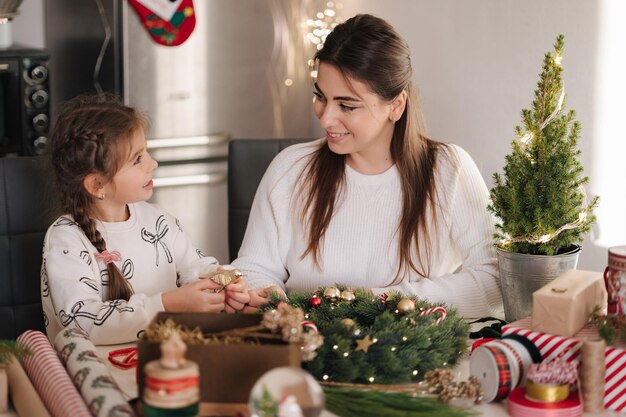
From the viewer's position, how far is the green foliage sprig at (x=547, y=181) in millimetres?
1700

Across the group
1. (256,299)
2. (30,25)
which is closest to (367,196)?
(256,299)

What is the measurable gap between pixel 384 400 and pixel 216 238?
8.29ft

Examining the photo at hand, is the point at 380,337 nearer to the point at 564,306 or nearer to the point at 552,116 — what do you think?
the point at 564,306

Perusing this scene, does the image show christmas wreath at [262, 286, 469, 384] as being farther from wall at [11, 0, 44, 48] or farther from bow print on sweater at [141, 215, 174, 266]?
wall at [11, 0, 44, 48]

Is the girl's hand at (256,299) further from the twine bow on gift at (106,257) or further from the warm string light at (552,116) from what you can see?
the warm string light at (552,116)

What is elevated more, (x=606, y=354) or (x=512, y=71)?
(x=512, y=71)

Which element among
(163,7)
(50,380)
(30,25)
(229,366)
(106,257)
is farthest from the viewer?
(30,25)

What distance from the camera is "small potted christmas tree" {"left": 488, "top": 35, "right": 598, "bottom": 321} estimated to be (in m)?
1.70

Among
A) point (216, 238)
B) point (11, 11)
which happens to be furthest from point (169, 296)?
point (11, 11)

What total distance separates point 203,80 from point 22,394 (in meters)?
2.40

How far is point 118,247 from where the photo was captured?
2051 mm

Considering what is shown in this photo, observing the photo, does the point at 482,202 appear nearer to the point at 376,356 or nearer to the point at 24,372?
the point at 376,356

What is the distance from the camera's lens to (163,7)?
351cm

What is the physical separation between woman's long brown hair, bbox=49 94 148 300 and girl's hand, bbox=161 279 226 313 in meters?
0.20
